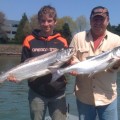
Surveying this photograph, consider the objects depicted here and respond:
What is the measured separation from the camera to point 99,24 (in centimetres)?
634

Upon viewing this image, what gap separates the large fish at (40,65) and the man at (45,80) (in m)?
0.11

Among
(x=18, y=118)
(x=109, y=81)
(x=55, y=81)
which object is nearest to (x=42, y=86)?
(x=55, y=81)

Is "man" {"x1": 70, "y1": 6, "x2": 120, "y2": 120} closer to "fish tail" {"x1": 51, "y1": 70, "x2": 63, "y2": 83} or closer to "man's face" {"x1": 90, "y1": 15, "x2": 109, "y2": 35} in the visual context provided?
"man's face" {"x1": 90, "y1": 15, "x2": 109, "y2": 35}

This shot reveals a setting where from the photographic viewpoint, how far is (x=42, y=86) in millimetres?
6633

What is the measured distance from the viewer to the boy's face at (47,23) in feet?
21.6

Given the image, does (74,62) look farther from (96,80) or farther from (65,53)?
(96,80)

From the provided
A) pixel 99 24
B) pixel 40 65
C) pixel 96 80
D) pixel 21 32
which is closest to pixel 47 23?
pixel 40 65

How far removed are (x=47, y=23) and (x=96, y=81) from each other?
126 cm

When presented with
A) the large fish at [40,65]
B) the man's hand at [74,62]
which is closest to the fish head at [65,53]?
the large fish at [40,65]

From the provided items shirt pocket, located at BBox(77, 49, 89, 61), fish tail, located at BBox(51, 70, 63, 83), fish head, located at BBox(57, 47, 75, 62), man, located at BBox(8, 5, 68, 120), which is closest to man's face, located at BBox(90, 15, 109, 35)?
shirt pocket, located at BBox(77, 49, 89, 61)

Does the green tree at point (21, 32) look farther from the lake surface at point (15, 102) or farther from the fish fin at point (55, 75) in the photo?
the fish fin at point (55, 75)

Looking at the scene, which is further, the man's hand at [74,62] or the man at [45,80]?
the man at [45,80]

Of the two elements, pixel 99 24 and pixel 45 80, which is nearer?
pixel 99 24

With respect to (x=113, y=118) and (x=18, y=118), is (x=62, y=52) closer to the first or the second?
(x=113, y=118)
